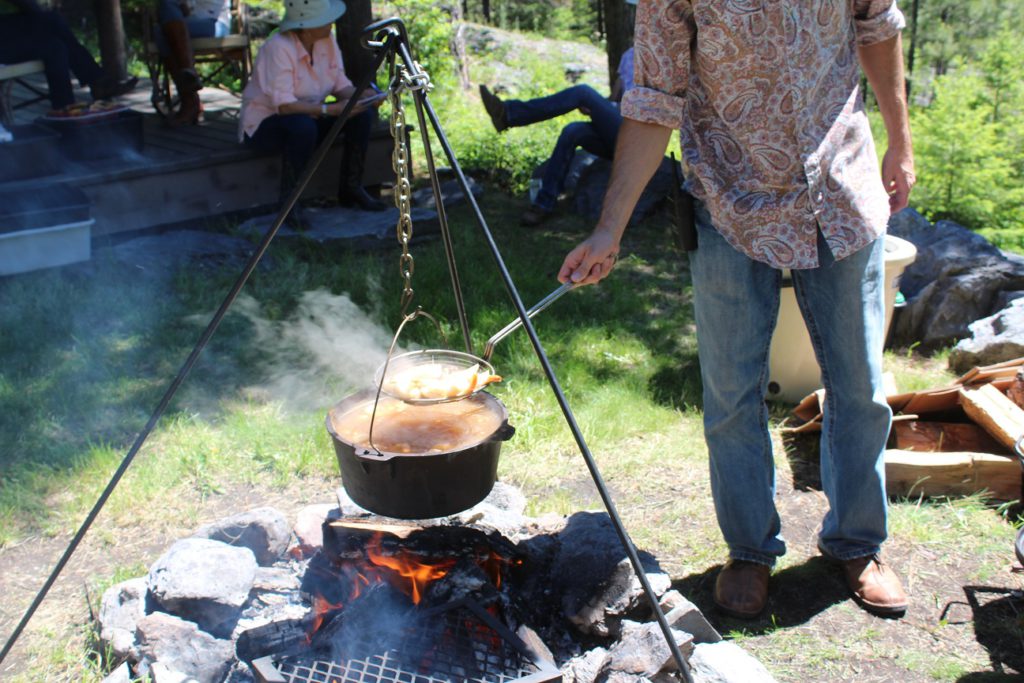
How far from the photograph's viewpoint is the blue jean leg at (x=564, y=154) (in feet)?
22.8

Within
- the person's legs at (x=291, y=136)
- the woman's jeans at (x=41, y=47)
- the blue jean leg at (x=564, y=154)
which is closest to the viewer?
the person's legs at (x=291, y=136)

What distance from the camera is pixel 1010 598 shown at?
9.52 feet

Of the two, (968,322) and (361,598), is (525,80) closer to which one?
(968,322)

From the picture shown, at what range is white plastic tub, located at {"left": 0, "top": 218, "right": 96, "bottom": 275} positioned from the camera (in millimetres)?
5234

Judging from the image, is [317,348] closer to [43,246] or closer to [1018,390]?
[43,246]

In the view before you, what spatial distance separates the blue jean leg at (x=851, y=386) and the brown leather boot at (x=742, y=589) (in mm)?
286

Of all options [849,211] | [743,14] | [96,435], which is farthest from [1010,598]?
[96,435]

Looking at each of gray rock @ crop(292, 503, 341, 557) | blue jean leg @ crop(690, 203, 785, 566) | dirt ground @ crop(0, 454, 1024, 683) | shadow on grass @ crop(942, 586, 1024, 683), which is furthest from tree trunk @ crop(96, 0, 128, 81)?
shadow on grass @ crop(942, 586, 1024, 683)

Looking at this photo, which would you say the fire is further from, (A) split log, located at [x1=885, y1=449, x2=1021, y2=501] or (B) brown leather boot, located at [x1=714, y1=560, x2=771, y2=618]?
(A) split log, located at [x1=885, y1=449, x2=1021, y2=501]

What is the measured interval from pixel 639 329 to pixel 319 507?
2414 millimetres

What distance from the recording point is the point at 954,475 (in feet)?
11.2

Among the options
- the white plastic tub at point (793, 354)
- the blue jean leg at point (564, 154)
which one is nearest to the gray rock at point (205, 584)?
the white plastic tub at point (793, 354)

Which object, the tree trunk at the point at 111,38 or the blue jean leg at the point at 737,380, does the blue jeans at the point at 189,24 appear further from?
the blue jean leg at the point at 737,380

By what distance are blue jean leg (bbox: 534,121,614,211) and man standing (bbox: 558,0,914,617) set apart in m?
4.27
